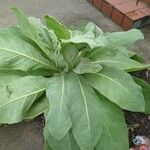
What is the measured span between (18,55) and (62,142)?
0.49 meters

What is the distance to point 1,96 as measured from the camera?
1608 mm

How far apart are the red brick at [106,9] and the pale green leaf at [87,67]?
1.19 m

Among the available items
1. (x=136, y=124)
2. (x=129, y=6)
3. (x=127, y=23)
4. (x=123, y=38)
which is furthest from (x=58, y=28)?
(x=129, y=6)

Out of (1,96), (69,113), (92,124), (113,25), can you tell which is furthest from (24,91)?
Result: (113,25)

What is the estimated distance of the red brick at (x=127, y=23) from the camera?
265 centimetres

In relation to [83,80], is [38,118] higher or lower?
lower

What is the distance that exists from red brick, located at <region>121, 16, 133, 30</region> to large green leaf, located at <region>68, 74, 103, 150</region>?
1138mm

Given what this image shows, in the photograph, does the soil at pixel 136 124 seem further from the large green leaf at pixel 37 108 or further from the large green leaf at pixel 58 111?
the large green leaf at pixel 58 111

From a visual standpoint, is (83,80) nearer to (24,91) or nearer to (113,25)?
(24,91)

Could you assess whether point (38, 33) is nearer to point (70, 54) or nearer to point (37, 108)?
point (70, 54)

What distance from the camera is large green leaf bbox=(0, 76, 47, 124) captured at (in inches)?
61.9

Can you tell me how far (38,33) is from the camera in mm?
1775

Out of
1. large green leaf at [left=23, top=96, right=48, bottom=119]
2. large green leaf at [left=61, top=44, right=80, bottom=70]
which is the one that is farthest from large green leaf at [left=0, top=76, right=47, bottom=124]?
large green leaf at [left=61, top=44, right=80, bottom=70]

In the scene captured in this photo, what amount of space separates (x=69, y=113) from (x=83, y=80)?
249 mm
